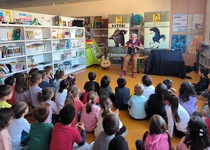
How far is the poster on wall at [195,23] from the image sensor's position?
7.53 m

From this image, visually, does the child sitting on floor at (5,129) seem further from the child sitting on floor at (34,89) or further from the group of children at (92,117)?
the child sitting on floor at (34,89)

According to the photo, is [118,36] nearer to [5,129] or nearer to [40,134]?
[40,134]

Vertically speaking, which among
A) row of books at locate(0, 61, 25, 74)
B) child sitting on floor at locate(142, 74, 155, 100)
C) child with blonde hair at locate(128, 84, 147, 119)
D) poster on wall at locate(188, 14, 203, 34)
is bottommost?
child with blonde hair at locate(128, 84, 147, 119)

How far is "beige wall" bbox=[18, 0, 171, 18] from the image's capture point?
811 cm

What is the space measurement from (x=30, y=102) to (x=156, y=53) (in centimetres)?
454

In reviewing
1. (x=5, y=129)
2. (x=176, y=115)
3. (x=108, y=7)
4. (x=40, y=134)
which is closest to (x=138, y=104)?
(x=176, y=115)

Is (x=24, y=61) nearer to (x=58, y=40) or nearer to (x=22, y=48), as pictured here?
(x=22, y=48)

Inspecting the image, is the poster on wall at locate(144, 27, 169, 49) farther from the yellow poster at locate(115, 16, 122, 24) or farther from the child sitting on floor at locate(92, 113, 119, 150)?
the child sitting on floor at locate(92, 113, 119, 150)

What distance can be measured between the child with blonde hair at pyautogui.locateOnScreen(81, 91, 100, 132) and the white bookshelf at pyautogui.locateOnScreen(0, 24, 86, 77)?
2.75 meters

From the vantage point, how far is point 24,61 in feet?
17.0

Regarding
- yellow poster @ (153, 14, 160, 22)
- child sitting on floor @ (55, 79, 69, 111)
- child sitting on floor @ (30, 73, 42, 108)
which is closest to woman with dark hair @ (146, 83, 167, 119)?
child sitting on floor @ (55, 79, 69, 111)

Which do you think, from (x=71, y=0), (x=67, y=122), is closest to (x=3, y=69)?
(x=67, y=122)

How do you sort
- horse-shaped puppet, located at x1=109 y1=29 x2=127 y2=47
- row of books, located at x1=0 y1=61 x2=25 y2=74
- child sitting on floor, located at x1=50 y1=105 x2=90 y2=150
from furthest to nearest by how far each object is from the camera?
horse-shaped puppet, located at x1=109 y1=29 x2=127 y2=47 < row of books, located at x1=0 y1=61 x2=25 y2=74 < child sitting on floor, located at x1=50 y1=105 x2=90 y2=150

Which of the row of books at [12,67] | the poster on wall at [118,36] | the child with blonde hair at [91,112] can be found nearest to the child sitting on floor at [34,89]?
the child with blonde hair at [91,112]
